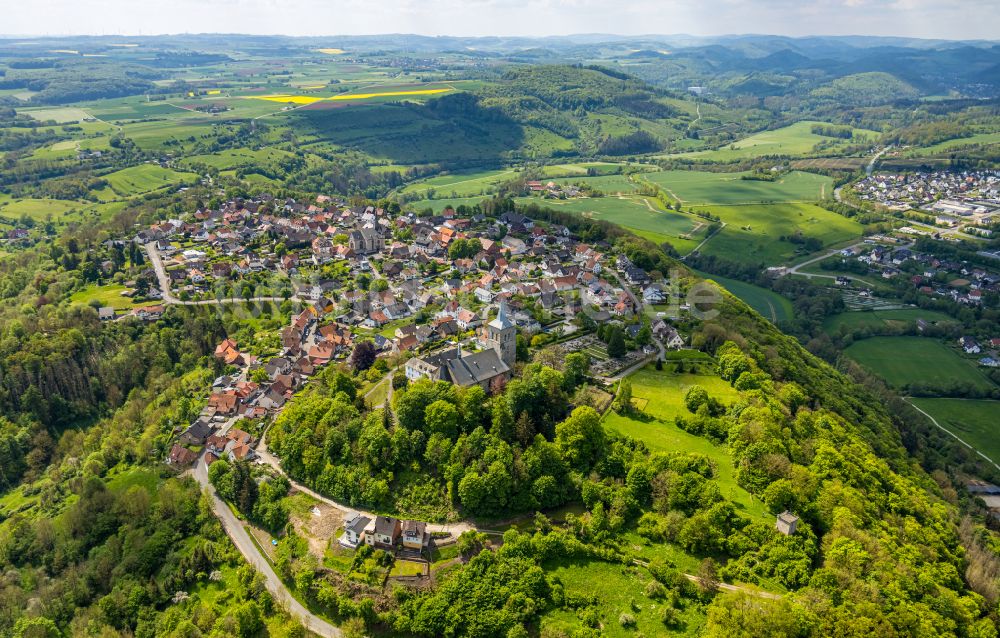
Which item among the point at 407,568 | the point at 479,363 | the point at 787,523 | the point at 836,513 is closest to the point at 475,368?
the point at 479,363

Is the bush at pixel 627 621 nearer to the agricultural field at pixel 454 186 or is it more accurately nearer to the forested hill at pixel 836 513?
the forested hill at pixel 836 513

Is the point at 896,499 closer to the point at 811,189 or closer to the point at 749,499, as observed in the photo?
the point at 749,499

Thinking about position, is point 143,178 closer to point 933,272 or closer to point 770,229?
point 770,229

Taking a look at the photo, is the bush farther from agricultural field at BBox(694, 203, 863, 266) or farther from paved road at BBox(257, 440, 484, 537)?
agricultural field at BBox(694, 203, 863, 266)

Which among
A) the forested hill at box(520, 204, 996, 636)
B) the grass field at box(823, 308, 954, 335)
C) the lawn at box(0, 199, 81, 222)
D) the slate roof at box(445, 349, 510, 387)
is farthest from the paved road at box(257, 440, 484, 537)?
the lawn at box(0, 199, 81, 222)

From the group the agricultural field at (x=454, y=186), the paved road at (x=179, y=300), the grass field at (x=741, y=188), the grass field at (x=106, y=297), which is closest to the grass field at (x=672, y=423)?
the paved road at (x=179, y=300)

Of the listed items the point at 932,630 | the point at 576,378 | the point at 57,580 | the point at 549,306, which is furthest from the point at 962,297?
the point at 57,580

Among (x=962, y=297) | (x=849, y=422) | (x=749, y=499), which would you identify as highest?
(x=749, y=499)
